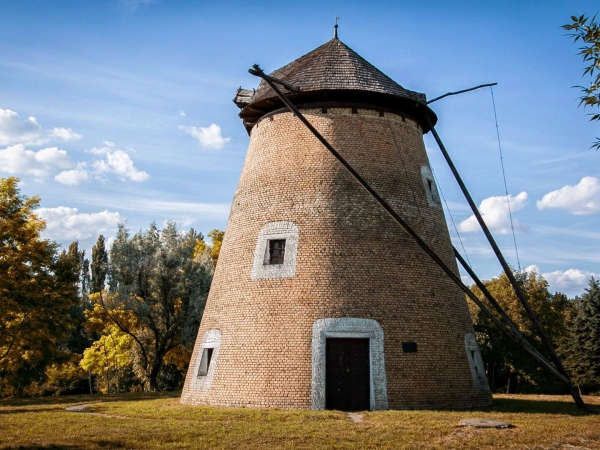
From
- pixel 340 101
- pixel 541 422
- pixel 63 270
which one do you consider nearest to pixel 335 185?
pixel 340 101

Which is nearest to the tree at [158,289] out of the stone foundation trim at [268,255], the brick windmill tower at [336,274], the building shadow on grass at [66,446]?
the brick windmill tower at [336,274]

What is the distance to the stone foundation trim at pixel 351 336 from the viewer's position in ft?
42.6

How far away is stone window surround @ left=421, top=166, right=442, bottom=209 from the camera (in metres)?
16.3

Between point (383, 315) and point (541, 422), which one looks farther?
point (383, 315)

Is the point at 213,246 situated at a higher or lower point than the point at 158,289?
higher

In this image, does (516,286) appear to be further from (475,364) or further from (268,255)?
(268,255)

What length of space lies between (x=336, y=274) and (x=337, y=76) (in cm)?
570

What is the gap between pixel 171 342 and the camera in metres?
29.6

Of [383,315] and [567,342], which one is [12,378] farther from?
[567,342]

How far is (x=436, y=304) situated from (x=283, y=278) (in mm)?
4003

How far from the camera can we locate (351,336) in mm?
13430

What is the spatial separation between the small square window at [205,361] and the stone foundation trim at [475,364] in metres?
6.81

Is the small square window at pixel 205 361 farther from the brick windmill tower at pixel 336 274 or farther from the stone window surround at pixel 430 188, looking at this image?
the stone window surround at pixel 430 188

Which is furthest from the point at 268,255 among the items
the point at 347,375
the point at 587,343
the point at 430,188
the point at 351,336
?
the point at 587,343
